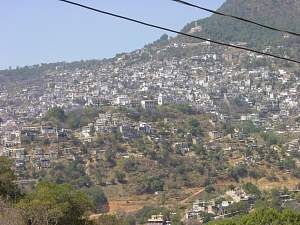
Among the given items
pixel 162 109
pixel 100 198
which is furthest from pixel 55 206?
pixel 162 109

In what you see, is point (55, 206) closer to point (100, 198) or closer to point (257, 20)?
point (100, 198)

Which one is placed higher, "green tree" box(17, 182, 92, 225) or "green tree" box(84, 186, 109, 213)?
"green tree" box(17, 182, 92, 225)

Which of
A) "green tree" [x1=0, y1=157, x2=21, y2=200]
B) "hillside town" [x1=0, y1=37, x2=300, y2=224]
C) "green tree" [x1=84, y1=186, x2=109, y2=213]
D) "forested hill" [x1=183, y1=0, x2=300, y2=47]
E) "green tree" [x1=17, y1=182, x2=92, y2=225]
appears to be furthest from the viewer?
"forested hill" [x1=183, y1=0, x2=300, y2=47]

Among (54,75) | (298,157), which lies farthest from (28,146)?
(54,75)

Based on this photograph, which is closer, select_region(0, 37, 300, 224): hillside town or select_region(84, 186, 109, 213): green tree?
select_region(84, 186, 109, 213): green tree

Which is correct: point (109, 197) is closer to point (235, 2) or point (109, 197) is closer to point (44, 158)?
point (44, 158)

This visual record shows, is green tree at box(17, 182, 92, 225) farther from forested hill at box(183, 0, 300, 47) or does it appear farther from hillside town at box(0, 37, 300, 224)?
forested hill at box(183, 0, 300, 47)

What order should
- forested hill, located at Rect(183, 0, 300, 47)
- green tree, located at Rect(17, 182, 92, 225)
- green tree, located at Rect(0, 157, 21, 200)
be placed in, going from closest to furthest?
green tree, located at Rect(17, 182, 92, 225) → green tree, located at Rect(0, 157, 21, 200) → forested hill, located at Rect(183, 0, 300, 47)

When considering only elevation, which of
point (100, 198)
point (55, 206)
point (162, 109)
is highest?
point (55, 206)

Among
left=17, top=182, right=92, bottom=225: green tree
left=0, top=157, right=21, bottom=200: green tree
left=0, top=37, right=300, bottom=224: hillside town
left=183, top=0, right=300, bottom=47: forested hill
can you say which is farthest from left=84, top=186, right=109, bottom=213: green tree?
left=183, top=0, right=300, bottom=47: forested hill

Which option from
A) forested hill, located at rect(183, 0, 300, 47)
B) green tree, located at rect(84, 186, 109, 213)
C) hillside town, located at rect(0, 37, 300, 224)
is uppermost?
forested hill, located at rect(183, 0, 300, 47)
